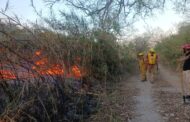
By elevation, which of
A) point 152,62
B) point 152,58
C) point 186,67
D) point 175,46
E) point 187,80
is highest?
point 175,46

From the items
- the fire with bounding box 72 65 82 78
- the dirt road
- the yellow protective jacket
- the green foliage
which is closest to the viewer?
the fire with bounding box 72 65 82 78

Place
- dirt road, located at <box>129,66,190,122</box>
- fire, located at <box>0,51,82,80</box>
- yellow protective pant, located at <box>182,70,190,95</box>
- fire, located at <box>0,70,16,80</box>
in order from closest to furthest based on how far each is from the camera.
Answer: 1. fire, located at <box>0,70,16,80</box>
2. fire, located at <box>0,51,82,80</box>
3. dirt road, located at <box>129,66,190,122</box>
4. yellow protective pant, located at <box>182,70,190,95</box>

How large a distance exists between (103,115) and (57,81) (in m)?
1.96

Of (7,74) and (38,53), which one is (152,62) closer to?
(38,53)

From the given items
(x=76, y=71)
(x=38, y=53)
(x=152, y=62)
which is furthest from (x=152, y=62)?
(x=38, y=53)

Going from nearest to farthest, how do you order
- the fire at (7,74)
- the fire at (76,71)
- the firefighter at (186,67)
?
the fire at (7,74) < the fire at (76,71) < the firefighter at (186,67)

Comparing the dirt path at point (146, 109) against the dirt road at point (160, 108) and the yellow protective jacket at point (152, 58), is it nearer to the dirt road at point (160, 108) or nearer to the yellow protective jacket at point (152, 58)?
the dirt road at point (160, 108)

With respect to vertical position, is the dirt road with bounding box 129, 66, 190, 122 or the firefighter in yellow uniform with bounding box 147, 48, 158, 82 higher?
the firefighter in yellow uniform with bounding box 147, 48, 158, 82

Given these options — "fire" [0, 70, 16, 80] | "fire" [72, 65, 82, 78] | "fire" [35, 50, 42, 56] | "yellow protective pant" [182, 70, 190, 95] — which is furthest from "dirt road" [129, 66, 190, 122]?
"fire" [0, 70, 16, 80]

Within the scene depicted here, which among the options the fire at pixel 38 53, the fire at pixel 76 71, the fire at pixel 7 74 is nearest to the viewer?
the fire at pixel 7 74

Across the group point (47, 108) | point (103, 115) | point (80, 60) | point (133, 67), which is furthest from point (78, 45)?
point (133, 67)

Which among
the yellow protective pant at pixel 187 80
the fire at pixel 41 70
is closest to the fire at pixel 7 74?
the fire at pixel 41 70

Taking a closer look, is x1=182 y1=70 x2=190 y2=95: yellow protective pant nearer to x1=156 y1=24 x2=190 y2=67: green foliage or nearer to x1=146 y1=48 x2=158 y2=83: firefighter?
x1=146 y1=48 x2=158 y2=83: firefighter

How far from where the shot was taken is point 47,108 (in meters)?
8.24
